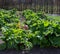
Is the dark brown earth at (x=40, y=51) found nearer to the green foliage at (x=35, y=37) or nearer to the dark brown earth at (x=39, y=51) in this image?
the dark brown earth at (x=39, y=51)

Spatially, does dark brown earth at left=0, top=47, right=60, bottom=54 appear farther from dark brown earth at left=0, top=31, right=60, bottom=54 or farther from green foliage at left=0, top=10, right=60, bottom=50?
green foliage at left=0, top=10, right=60, bottom=50

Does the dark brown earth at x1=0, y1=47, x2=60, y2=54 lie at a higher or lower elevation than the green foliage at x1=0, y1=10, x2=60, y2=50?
lower

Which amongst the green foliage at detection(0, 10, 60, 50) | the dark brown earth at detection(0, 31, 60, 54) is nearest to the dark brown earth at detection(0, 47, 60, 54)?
the dark brown earth at detection(0, 31, 60, 54)

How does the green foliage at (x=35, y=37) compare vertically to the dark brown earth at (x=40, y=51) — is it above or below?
above

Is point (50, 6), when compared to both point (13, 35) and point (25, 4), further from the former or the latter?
point (13, 35)

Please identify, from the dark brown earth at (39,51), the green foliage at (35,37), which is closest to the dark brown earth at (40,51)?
the dark brown earth at (39,51)

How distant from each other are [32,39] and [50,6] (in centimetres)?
734

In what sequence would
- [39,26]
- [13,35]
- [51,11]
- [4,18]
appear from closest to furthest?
[13,35]
[39,26]
[4,18]
[51,11]

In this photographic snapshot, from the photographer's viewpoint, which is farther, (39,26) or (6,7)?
(6,7)

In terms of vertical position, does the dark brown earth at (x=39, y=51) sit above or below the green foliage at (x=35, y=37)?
below

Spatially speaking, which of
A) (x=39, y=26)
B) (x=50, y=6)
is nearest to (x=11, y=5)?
(x=50, y=6)

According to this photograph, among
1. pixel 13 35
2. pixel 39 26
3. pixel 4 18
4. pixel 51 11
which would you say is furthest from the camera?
pixel 51 11

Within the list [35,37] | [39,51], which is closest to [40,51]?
[39,51]

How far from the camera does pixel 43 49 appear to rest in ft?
19.7
